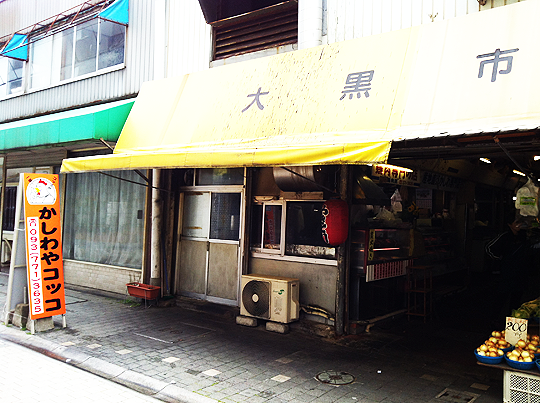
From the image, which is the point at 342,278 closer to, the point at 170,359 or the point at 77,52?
the point at 170,359

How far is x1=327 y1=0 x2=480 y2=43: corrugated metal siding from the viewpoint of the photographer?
648cm

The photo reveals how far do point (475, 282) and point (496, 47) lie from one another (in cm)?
944

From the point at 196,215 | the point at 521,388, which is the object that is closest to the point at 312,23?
the point at 196,215

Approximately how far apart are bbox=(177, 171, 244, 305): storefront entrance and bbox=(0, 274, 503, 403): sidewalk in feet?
2.38

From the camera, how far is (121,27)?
37.7ft

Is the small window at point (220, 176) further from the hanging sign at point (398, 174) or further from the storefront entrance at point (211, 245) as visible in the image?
the hanging sign at point (398, 174)

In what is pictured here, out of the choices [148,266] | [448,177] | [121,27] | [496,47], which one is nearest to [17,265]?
[148,266]

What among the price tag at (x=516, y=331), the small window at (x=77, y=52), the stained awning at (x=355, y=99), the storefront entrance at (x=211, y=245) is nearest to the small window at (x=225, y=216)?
the storefront entrance at (x=211, y=245)

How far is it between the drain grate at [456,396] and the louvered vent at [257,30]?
640cm

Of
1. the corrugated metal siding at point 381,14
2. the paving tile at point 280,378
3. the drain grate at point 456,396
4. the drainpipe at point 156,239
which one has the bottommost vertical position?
the paving tile at point 280,378

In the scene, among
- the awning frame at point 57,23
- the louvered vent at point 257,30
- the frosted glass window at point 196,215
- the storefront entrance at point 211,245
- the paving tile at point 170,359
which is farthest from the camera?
the awning frame at point 57,23

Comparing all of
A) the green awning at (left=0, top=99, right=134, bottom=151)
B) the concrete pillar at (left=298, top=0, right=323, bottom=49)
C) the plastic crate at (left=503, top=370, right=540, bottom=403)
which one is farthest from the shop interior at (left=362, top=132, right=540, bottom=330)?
the green awning at (left=0, top=99, right=134, bottom=151)

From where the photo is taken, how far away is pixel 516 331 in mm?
5336

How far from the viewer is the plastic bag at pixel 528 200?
606cm
